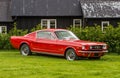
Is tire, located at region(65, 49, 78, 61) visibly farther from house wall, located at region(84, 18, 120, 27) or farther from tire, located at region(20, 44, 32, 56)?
house wall, located at region(84, 18, 120, 27)

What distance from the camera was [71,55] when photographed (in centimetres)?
2009

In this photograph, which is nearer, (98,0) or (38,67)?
(38,67)

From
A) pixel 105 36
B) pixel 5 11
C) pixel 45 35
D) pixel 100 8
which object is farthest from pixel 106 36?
pixel 5 11

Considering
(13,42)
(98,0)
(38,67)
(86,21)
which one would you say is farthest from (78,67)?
(98,0)

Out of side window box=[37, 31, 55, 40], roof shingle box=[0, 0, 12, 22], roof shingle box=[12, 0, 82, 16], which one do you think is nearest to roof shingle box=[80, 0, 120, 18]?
roof shingle box=[12, 0, 82, 16]

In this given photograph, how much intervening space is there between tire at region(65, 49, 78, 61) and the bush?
5.55 meters

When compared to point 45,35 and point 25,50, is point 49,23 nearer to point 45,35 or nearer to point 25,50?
point 25,50

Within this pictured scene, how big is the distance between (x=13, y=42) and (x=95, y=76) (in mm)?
10292

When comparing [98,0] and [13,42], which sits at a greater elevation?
[98,0]

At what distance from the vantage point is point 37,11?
43.0 meters

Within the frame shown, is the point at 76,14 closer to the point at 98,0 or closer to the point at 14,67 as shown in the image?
the point at 98,0

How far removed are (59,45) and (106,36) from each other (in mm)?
5867

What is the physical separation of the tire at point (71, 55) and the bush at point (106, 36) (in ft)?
18.2

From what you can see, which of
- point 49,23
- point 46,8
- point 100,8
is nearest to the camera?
point 49,23
